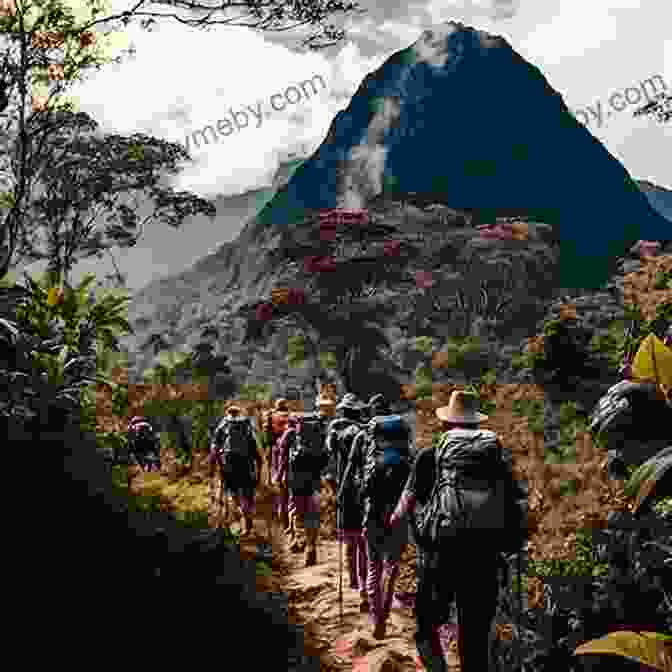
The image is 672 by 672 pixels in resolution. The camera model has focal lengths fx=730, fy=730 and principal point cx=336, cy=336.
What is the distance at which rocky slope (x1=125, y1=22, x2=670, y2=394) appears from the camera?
116ft

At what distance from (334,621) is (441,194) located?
50.3 metres

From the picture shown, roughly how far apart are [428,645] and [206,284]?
5158cm

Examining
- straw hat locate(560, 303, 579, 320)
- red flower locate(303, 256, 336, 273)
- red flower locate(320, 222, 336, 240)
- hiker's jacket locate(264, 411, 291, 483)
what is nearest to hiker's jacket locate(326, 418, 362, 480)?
hiker's jacket locate(264, 411, 291, 483)

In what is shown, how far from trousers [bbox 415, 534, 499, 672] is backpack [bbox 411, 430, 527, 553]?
0.08 meters

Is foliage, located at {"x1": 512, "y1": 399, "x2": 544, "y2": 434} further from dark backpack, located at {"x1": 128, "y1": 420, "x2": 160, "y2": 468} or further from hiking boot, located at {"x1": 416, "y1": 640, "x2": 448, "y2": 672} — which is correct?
hiking boot, located at {"x1": 416, "y1": 640, "x2": 448, "y2": 672}

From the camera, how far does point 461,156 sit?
5738cm

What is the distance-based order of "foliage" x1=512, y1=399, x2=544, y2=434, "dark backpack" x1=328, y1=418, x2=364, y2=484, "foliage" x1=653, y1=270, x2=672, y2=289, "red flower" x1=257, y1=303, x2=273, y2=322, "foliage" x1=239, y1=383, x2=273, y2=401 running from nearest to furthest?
1. "dark backpack" x1=328, y1=418, x2=364, y2=484
2. "foliage" x1=512, y1=399, x2=544, y2=434
3. "foliage" x1=653, y1=270, x2=672, y2=289
4. "foliage" x1=239, y1=383, x2=273, y2=401
5. "red flower" x1=257, y1=303, x2=273, y2=322

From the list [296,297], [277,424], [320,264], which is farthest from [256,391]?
[277,424]

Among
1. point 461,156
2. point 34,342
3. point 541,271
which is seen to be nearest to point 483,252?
point 541,271

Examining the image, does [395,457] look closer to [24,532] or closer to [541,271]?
[24,532]

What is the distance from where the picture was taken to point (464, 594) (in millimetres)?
3777

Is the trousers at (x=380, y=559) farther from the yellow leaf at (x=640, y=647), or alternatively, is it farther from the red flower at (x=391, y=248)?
the red flower at (x=391, y=248)

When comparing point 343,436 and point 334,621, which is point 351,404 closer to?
point 343,436

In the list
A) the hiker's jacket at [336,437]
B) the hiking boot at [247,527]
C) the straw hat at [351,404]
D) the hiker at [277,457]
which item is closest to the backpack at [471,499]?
the hiker's jacket at [336,437]
